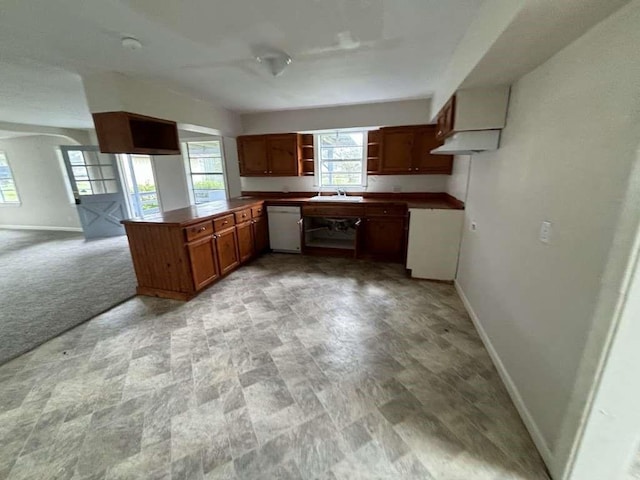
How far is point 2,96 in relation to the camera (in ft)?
10.6

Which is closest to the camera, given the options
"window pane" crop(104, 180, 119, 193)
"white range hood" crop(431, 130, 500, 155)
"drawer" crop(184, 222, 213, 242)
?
"white range hood" crop(431, 130, 500, 155)

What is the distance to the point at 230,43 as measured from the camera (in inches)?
80.4

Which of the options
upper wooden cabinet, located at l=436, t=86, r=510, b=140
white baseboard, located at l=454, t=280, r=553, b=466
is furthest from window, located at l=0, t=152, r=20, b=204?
white baseboard, located at l=454, t=280, r=553, b=466

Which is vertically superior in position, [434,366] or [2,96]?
[2,96]

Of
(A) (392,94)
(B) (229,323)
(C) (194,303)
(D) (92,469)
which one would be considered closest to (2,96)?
(C) (194,303)

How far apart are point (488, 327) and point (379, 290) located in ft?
4.02

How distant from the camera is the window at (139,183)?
6.40 m

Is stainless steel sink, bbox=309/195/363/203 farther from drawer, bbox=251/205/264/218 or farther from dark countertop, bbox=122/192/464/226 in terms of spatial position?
drawer, bbox=251/205/264/218

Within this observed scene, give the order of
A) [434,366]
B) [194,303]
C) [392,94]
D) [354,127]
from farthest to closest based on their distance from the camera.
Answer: [354,127] < [392,94] < [194,303] < [434,366]

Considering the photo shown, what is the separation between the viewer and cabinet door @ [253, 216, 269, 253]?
14.0ft

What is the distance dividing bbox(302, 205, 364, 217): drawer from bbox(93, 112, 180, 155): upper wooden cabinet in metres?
2.04

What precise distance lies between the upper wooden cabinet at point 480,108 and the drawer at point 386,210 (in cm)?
169

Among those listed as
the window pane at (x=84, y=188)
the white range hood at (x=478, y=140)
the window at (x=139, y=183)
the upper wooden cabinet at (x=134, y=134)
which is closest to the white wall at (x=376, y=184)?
the upper wooden cabinet at (x=134, y=134)

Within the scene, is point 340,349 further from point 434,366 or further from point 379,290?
point 379,290
